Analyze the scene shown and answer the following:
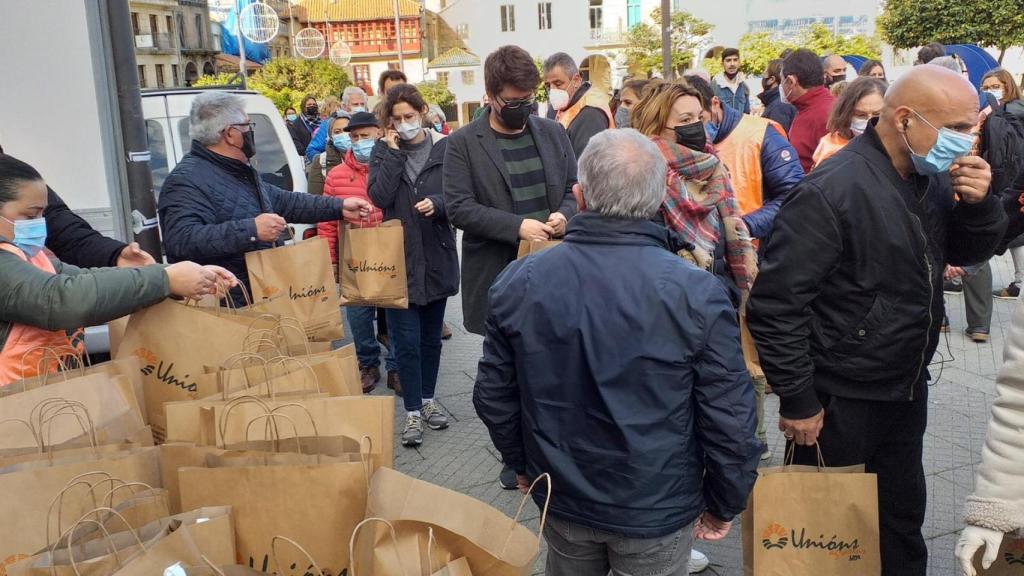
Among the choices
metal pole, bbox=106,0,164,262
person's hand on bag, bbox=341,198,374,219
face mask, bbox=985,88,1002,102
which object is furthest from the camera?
face mask, bbox=985,88,1002,102

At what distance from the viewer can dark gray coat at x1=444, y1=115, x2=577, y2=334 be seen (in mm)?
3951

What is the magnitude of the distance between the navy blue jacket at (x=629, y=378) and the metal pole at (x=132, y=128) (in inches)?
114

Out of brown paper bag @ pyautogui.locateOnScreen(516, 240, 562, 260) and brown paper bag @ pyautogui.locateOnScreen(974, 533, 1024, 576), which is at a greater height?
brown paper bag @ pyautogui.locateOnScreen(516, 240, 562, 260)

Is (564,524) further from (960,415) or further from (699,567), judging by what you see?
(960,415)

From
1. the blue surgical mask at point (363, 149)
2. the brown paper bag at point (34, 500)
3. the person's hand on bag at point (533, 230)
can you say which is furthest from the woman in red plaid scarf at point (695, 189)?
the blue surgical mask at point (363, 149)

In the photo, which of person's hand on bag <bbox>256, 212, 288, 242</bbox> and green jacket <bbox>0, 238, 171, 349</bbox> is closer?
green jacket <bbox>0, 238, 171, 349</bbox>

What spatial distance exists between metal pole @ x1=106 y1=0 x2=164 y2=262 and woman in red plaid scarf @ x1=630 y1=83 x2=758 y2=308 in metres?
2.56

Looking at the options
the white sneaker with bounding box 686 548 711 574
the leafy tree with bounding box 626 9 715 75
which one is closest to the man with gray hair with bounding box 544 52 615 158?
the white sneaker with bounding box 686 548 711 574

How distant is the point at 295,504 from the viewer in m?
2.06

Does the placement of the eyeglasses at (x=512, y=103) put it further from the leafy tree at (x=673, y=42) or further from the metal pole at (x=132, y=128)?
the leafy tree at (x=673, y=42)

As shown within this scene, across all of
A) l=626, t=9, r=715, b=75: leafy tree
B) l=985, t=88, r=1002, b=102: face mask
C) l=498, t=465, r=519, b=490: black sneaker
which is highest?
l=626, t=9, r=715, b=75: leafy tree

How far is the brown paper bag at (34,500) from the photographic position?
6.88ft

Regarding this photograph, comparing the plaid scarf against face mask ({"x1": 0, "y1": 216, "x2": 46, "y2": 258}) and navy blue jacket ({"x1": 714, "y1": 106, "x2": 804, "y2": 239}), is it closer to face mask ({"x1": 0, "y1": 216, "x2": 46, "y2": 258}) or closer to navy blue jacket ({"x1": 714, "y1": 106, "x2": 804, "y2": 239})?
navy blue jacket ({"x1": 714, "y1": 106, "x2": 804, "y2": 239})

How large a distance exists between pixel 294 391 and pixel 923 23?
26.7 metres
